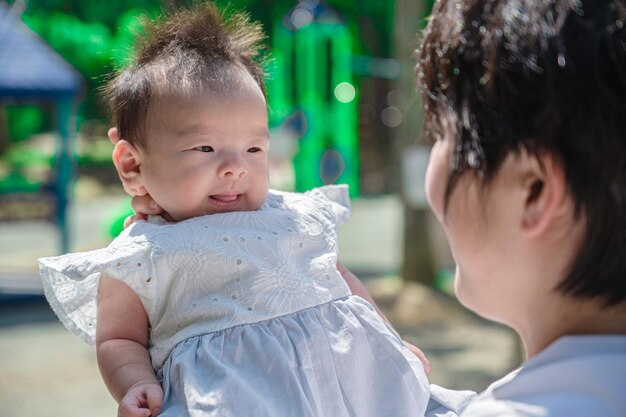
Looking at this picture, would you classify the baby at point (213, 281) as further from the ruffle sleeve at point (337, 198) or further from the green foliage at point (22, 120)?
the green foliage at point (22, 120)

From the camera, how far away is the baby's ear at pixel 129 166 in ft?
5.08

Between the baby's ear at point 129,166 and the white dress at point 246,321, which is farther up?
the baby's ear at point 129,166

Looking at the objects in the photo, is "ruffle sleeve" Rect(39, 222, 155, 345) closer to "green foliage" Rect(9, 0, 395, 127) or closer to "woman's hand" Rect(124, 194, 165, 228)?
"woman's hand" Rect(124, 194, 165, 228)

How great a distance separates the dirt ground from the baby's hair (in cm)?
318

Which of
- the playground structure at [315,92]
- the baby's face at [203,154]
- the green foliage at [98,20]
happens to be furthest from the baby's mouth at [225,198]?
the green foliage at [98,20]

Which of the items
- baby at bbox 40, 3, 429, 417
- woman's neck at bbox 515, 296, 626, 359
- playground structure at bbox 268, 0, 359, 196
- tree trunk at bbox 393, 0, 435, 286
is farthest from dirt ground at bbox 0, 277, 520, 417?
playground structure at bbox 268, 0, 359, 196

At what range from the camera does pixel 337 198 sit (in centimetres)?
177

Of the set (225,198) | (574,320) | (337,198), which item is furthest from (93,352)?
(574,320)

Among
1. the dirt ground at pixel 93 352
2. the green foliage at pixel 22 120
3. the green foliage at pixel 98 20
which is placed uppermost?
the green foliage at pixel 98 20

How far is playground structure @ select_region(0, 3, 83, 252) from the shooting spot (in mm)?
7211

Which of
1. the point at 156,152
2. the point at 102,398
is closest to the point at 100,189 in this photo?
the point at 102,398

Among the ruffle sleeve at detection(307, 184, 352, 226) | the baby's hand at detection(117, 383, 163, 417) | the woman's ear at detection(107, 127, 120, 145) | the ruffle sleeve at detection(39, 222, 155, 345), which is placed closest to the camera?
the baby's hand at detection(117, 383, 163, 417)

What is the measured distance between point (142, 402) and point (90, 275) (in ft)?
0.84

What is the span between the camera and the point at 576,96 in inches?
33.4
